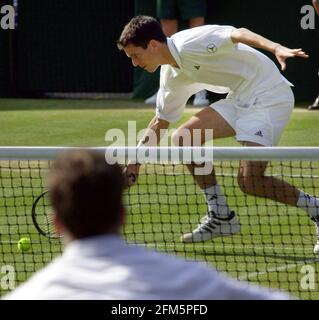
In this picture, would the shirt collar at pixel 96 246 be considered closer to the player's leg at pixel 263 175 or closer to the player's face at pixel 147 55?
the player's leg at pixel 263 175

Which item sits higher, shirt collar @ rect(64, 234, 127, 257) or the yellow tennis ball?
shirt collar @ rect(64, 234, 127, 257)

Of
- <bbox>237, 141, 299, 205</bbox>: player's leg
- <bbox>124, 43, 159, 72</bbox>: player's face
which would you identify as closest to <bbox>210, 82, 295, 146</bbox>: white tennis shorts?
<bbox>237, 141, 299, 205</bbox>: player's leg

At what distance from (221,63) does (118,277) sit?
5421 millimetres

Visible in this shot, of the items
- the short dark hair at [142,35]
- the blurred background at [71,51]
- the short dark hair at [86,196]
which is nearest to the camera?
the short dark hair at [86,196]

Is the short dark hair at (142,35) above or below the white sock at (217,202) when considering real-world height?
above

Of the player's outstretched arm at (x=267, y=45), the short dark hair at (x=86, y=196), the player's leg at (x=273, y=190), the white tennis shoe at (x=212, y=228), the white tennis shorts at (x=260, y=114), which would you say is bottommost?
the white tennis shoe at (x=212, y=228)

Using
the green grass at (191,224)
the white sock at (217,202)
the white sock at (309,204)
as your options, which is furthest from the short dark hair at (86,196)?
the white sock at (217,202)

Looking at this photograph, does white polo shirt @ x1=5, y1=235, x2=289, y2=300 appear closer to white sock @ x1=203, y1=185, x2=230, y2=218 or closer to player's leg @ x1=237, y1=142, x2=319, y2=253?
player's leg @ x1=237, y1=142, x2=319, y2=253

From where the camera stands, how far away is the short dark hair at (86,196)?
3.33 meters

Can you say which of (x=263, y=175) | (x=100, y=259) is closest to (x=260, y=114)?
(x=263, y=175)

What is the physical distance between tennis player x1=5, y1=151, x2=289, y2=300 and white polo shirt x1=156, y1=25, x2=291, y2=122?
520 cm

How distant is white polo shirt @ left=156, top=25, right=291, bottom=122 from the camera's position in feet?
28.0

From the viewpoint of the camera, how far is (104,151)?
6949mm
